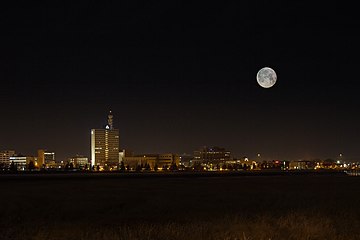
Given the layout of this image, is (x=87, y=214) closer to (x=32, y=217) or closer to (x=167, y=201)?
(x=32, y=217)

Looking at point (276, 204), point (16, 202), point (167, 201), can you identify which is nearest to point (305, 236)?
point (276, 204)

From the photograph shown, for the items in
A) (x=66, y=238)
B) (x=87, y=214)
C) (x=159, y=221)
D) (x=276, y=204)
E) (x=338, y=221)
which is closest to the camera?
(x=66, y=238)

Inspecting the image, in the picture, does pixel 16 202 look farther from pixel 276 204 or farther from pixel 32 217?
pixel 276 204

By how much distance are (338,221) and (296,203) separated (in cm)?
1501

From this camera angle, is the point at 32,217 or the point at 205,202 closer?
the point at 32,217

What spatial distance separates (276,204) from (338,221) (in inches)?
560

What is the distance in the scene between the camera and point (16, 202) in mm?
41219

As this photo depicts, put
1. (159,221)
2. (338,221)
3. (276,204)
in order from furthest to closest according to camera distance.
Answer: (276,204), (159,221), (338,221)

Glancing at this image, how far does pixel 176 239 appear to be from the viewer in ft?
64.9

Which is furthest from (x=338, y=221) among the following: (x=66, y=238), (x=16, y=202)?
(x=16, y=202)

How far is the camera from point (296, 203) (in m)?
41.0

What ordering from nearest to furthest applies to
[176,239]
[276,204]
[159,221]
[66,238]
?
[176,239] < [66,238] < [159,221] < [276,204]

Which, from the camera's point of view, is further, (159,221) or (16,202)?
(16,202)

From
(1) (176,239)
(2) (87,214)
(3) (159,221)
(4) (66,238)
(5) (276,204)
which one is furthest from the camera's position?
(5) (276,204)
